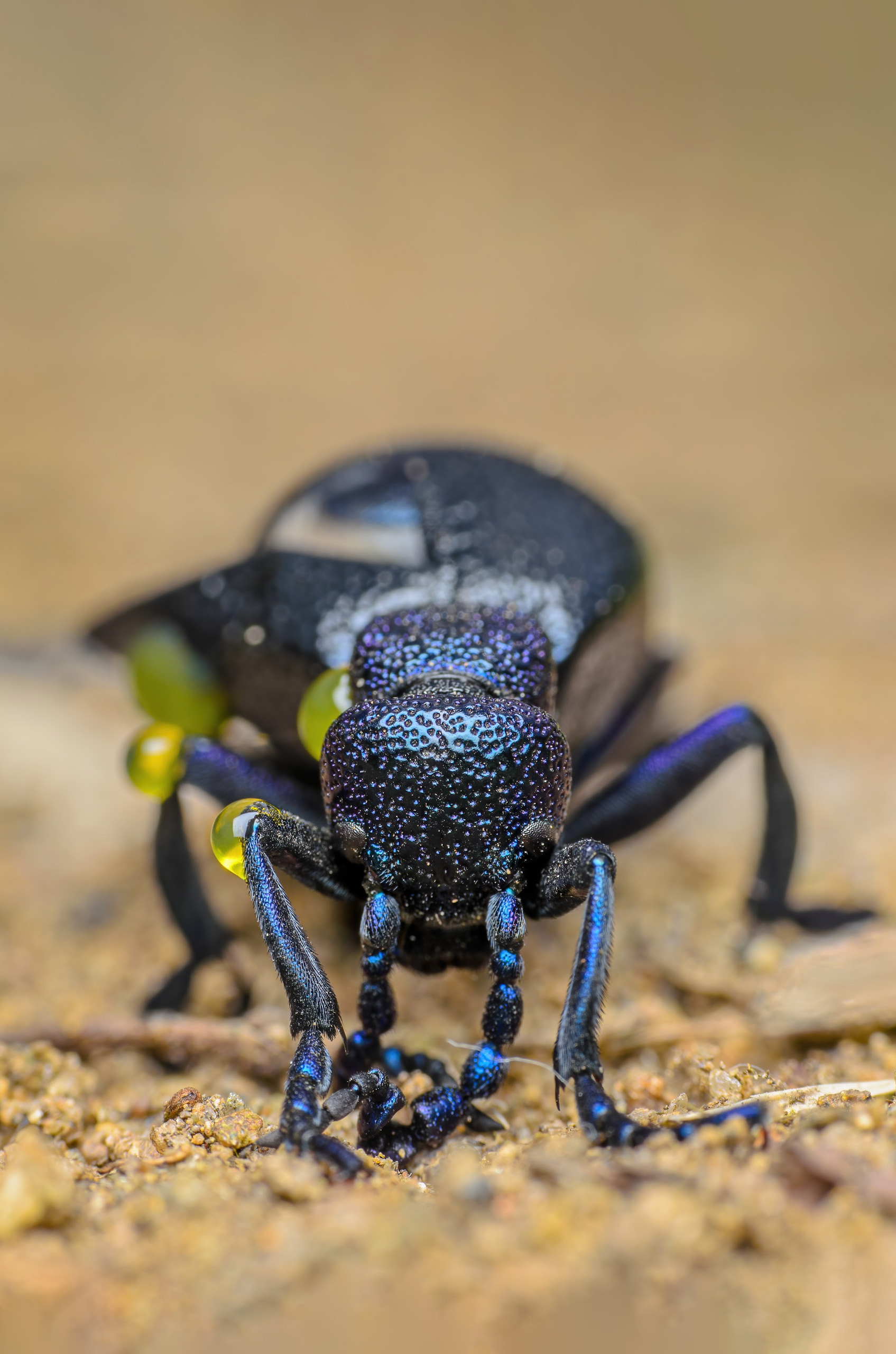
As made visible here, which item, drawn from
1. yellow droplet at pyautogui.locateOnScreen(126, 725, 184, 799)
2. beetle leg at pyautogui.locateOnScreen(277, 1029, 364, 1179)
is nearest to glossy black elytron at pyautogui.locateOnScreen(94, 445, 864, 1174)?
beetle leg at pyautogui.locateOnScreen(277, 1029, 364, 1179)

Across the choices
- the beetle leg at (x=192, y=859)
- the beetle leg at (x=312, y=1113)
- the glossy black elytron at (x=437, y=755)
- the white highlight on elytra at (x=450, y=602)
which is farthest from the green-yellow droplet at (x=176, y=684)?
the beetle leg at (x=312, y=1113)

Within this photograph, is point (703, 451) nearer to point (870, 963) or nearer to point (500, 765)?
point (870, 963)

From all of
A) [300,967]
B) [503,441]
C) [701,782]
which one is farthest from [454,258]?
[300,967]

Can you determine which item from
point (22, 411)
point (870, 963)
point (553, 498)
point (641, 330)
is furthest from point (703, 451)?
point (870, 963)

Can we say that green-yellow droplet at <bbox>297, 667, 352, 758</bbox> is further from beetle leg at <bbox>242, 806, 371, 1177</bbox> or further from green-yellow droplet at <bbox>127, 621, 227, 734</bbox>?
green-yellow droplet at <bbox>127, 621, 227, 734</bbox>

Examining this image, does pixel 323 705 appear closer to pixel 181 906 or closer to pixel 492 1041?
pixel 181 906

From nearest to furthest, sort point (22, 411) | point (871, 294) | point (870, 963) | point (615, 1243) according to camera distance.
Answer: point (615, 1243), point (870, 963), point (22, 411), point (871, 294)
